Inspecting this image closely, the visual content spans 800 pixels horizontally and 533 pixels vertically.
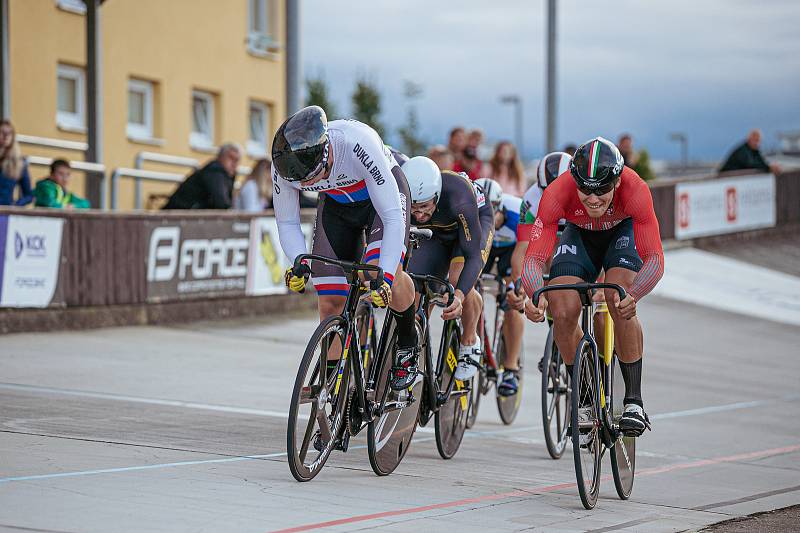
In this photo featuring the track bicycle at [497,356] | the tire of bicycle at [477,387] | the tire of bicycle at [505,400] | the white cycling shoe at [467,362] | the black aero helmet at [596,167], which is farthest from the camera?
the tire of bicycle at [505,400]

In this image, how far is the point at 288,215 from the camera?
6535mm

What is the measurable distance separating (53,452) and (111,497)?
1.09 m

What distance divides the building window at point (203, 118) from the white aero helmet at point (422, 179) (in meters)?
18.3

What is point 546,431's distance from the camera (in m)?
7.95

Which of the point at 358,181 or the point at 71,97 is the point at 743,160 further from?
the point at 358,181

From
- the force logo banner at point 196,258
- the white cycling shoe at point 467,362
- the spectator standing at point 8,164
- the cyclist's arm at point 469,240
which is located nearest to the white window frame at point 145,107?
the force logo banner at point 196,258

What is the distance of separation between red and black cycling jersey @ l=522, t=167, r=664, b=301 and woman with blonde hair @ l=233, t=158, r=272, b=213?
905 cm

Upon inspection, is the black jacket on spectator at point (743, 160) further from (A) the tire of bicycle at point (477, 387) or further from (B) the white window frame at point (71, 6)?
(A) the tire of bicycle at point (477, 387)

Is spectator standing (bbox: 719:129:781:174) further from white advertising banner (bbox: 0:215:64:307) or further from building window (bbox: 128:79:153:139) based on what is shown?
white advertising banner (bbox: 0:215:64:307)

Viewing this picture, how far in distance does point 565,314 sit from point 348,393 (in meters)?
1.17

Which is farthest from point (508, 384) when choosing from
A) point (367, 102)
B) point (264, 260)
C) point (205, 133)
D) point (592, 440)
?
point (367, 102)

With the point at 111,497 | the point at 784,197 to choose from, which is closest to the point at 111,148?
the point at 784,197

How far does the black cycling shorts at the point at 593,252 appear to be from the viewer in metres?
6.65

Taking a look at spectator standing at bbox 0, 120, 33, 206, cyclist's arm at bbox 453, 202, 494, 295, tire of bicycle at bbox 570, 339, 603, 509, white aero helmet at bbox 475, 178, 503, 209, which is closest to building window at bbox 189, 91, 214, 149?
spectator standing at bbox 0, 120, 33, 206
